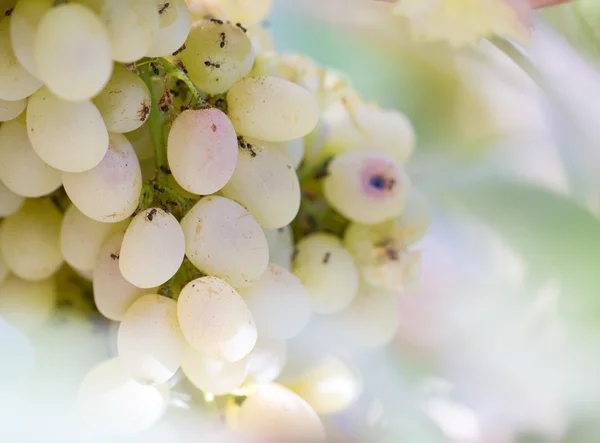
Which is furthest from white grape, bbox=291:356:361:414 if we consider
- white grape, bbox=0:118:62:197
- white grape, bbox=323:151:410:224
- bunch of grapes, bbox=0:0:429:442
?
white grape, bbox=0:118:62:197

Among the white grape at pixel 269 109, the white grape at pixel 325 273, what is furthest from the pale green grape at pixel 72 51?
the white grape at pixel 325 273

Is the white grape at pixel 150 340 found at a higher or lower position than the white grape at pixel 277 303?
lower

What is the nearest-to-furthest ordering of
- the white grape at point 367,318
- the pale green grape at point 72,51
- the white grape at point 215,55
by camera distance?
the pale green grape at point 72,51 < the white grape at point 215,55 < the white grape at point 367,318

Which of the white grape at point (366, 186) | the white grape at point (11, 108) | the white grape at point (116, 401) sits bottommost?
the white grape at point (116, 401)

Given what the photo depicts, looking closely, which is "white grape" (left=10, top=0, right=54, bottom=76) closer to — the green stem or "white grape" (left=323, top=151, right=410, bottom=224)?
the green stem

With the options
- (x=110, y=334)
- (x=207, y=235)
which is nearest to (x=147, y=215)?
(x=207, y=235)

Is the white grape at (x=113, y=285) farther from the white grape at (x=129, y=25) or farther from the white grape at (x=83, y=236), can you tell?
the white grape at (x=129, y=25)

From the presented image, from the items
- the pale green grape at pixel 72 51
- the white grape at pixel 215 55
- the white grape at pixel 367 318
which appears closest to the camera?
the pale green grape at pixel 72 51

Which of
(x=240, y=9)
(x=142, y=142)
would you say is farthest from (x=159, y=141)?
(x=240, y=9)

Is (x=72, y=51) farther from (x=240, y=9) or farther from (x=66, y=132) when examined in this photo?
(x=240, y=9)
